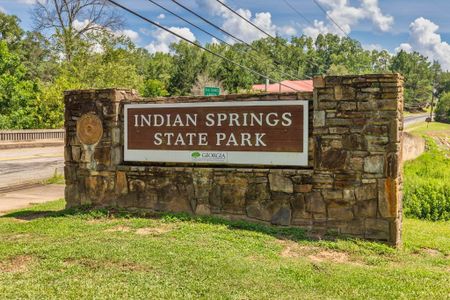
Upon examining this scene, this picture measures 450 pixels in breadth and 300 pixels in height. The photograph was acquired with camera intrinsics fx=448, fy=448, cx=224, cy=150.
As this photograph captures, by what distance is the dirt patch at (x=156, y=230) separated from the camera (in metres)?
6.44

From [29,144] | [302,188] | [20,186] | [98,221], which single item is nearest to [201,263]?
[302,188]

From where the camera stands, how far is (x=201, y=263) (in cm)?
497

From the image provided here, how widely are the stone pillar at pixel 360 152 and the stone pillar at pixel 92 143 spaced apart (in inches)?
138

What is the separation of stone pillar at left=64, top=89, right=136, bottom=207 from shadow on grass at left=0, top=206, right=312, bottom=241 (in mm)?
361

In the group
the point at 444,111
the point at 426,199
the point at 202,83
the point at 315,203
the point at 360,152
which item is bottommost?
the point at 426,199

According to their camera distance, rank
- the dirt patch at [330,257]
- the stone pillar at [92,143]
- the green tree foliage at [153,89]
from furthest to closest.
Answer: the green tree foliage at [153,89]
the stone pillar at [92,143]
the dirt patch at [330,257]

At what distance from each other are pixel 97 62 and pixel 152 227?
24529 mm

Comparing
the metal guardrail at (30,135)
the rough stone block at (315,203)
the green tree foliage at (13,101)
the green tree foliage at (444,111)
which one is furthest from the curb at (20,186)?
the green tree foliage at (444,111)

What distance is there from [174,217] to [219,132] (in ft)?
5.06

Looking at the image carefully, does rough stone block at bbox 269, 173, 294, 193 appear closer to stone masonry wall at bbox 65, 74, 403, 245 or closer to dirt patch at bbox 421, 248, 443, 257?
stone masonry wall at bbox 65, 74, 403, 245

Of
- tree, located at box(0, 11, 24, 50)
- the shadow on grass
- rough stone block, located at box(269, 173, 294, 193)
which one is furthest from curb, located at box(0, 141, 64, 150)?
tree, located at box(0, 11, 24, 50)

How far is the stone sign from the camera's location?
683 cm

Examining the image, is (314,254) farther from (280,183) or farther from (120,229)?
(120,229)

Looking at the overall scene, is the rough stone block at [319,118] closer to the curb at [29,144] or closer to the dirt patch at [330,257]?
the dirt patch at [330,257]
